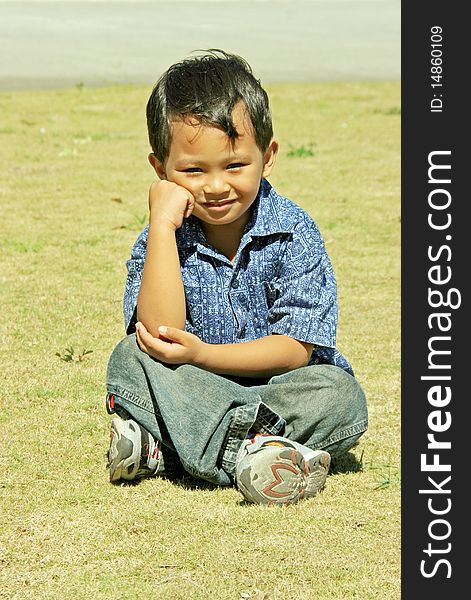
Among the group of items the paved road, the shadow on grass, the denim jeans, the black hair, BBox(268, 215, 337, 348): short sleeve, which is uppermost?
the paved road

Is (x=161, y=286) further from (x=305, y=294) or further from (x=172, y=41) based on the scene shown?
(x=172, y=41)

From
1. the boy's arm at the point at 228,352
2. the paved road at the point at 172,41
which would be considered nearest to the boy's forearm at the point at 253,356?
the boy's arm at the point at 228,352

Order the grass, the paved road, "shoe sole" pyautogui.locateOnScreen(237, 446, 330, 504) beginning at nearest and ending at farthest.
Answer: the grass, "shoe sole" pyautogui.locateOnScreen(237, 446, 330, 504), the paved road

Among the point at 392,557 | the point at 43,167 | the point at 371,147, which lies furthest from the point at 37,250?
the point at 371,147

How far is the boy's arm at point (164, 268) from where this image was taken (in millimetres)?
3557

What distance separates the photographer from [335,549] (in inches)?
122

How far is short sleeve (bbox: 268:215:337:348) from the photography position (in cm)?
363

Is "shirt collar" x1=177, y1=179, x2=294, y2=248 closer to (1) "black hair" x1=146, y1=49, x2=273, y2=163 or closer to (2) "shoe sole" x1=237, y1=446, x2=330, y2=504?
(1) "black hair" x1=146, y1=49, x2=273, y2=163

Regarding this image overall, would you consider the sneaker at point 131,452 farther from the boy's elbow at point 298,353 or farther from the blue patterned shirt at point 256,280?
the boy's elbow at point 298,353

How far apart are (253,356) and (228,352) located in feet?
0.27

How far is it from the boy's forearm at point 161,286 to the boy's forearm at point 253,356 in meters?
0.16

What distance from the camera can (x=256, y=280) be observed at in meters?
3.73

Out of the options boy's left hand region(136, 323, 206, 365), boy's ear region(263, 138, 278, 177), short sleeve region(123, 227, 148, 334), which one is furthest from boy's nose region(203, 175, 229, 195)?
boy's left hand region(136, 323, 206, 365)

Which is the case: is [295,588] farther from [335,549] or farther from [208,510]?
[208,510]
